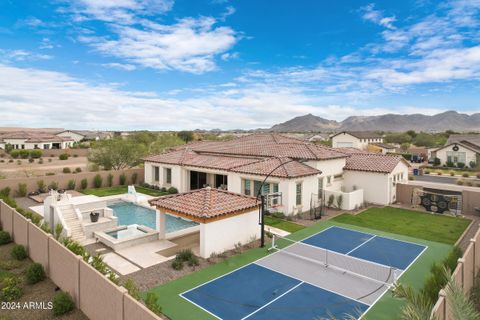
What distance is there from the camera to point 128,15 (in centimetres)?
2844

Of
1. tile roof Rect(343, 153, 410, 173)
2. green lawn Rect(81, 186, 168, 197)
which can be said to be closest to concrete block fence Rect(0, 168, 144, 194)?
green lawn Rect(81, 186, 168, 197)

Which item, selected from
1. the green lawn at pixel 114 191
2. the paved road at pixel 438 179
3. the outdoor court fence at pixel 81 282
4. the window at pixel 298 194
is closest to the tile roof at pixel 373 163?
the window at pixel 298 194

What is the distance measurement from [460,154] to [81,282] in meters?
67.8

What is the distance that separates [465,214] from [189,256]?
76.1ft

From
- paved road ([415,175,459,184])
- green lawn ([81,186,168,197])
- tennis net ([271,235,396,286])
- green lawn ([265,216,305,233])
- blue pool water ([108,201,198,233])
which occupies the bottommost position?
blue pool water ([108,201,198,233])

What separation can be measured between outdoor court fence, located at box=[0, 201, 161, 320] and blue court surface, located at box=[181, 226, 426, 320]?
3693mm

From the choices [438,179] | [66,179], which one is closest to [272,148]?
[66,179]

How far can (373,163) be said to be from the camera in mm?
31016

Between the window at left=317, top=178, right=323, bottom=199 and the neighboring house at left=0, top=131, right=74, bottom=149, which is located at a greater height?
the neighboring house at left=0, top=131, right=74, bottom=149

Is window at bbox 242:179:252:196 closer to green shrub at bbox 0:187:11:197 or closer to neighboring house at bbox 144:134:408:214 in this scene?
neighboring house at bbox 144:134:408:214

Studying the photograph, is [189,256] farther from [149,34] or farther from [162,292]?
[149,34]

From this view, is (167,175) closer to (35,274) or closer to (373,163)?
(373,163)

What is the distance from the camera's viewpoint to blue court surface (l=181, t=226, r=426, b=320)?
37.8 feet

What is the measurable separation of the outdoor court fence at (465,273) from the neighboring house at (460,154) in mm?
53771
